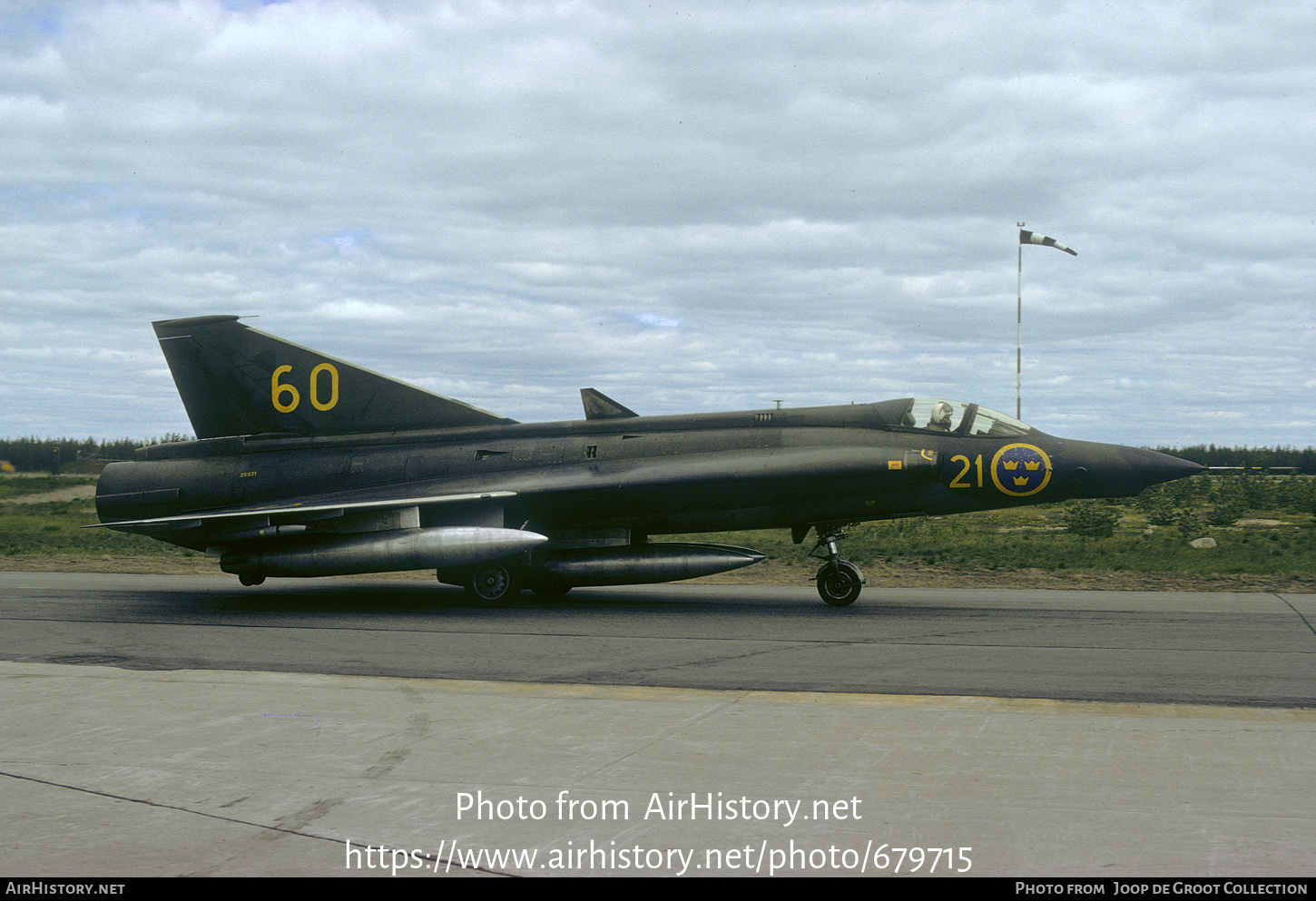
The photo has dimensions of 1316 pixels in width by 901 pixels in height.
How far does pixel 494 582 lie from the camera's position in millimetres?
15117

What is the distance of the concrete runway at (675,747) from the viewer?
434cm

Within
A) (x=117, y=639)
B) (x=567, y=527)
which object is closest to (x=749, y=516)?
(x=567, y=527)

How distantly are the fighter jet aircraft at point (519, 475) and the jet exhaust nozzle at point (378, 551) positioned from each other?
3 centimetres

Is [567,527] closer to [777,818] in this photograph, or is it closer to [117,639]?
[117,639]

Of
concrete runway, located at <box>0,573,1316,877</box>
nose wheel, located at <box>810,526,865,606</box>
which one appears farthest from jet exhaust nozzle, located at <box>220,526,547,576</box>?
nose wheel, located at <box>810,526,865,606</box>

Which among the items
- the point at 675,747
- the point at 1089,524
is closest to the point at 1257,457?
the point at 1089,524

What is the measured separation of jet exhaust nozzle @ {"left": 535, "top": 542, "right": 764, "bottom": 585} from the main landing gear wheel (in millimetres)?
577

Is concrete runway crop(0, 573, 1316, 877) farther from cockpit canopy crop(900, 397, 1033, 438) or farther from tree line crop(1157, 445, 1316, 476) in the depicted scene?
tree line crop(1157, 445, 1316, 476)

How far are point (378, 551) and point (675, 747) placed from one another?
386 inches

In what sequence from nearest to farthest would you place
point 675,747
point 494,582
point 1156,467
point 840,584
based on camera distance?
point 675,747 < point 1156,467 < point 840,584 < point 494,582

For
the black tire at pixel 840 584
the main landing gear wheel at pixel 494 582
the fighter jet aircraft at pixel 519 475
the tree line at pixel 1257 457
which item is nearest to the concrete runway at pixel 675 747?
the black tire at pixel 840 584

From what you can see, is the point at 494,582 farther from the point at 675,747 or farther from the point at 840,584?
the point at 675,747

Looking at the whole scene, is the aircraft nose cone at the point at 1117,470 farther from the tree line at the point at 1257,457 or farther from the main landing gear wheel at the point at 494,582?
the tree line at the point at 1257,457

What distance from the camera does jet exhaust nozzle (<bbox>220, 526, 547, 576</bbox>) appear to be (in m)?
14.4
